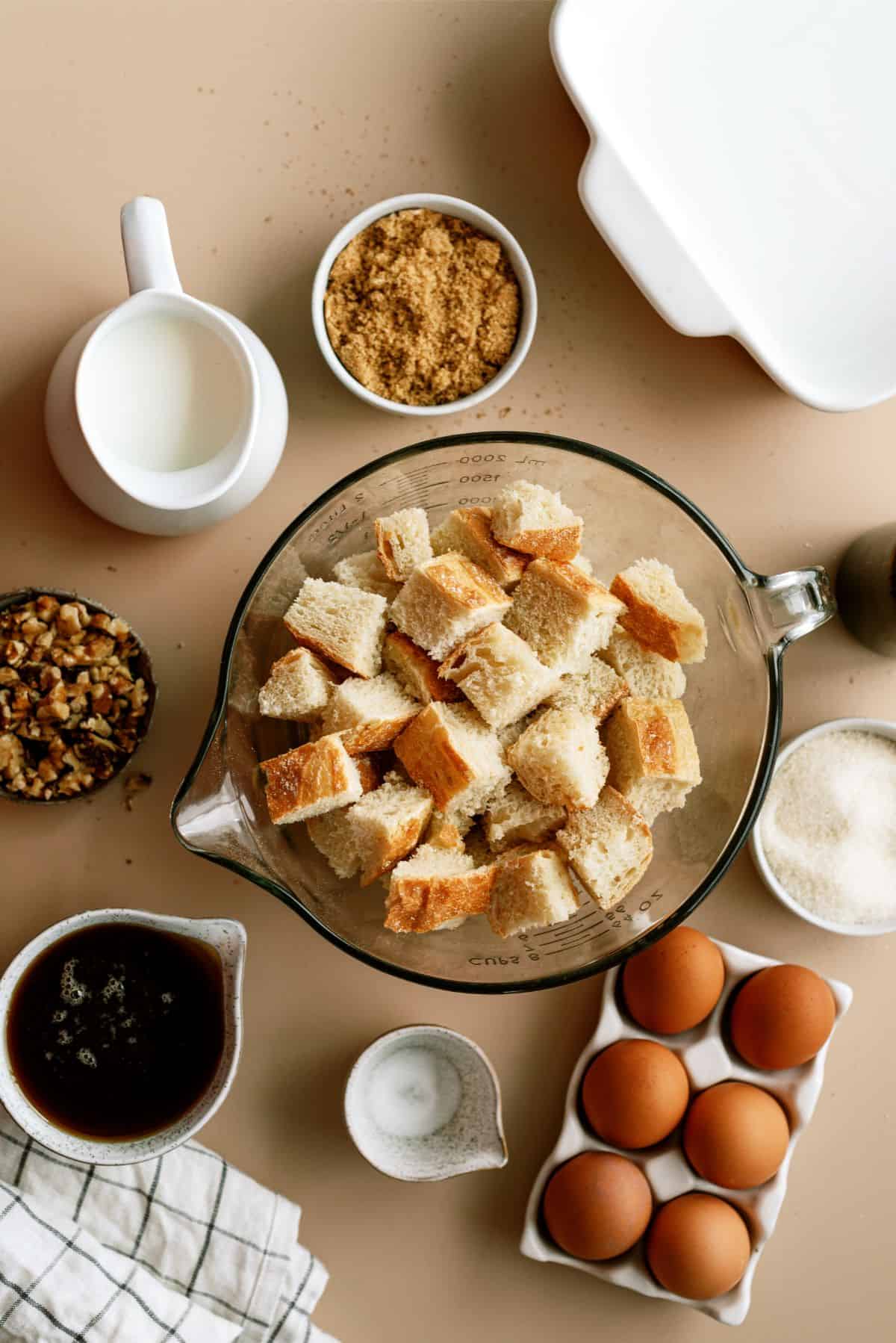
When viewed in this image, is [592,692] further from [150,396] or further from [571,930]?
[150,396]

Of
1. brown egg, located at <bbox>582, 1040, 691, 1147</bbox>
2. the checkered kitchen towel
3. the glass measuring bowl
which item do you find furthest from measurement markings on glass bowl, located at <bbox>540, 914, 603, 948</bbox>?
the checkered kitchen towel

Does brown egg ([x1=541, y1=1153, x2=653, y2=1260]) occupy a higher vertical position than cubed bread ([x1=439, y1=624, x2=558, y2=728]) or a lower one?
lower

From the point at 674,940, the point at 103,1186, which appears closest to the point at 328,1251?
the point at 103,1186

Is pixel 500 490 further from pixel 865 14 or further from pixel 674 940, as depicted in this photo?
pixel 865 14

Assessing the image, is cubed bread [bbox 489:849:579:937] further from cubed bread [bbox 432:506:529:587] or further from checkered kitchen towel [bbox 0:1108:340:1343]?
checkered kitchen towel [bbox 0:1108:340:1343]

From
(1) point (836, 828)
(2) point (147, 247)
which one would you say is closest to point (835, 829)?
(1) point (836, 828)

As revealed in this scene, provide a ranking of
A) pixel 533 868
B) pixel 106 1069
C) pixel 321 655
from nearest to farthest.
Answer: pixel 533 868
pixel 321 655
pixel 106 1069

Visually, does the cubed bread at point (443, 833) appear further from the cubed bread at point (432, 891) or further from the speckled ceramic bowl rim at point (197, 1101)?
the speckled ceramic bowl rim at point (197, 1101)
